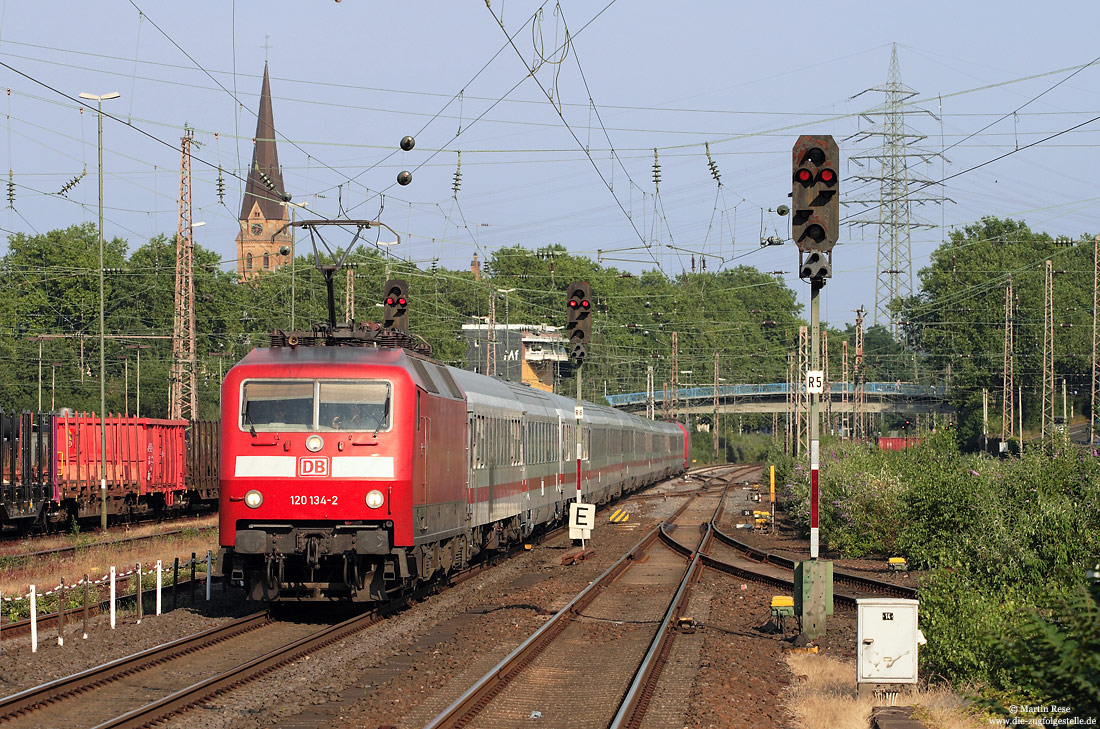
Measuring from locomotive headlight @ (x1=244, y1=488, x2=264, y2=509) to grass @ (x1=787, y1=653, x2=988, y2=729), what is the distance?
6.71 metres

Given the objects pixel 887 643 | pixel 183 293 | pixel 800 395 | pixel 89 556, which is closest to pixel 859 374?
pixel 800 395

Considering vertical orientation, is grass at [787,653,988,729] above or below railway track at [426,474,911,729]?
above

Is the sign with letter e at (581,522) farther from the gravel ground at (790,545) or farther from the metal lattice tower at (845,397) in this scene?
the metal lattice tower at (845,397)

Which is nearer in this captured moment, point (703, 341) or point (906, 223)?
point (906, 223)

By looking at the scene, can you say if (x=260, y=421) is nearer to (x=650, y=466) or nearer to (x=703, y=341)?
(x=650, y=466)

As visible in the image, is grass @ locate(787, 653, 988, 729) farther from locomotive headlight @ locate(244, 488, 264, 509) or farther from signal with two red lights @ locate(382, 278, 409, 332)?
signal with two red lights @ locate(382, 278, 409, 332)

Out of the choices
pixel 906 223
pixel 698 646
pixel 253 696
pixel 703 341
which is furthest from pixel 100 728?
pixel 703 341

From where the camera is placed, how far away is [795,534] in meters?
31.4

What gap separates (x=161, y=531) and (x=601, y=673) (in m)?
23.0

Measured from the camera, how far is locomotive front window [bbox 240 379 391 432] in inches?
596

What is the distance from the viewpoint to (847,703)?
10.5 meters


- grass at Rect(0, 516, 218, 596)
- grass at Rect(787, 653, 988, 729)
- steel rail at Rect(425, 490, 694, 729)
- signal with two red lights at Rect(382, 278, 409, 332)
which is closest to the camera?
grass at Rect(787, 653, 988, 729)

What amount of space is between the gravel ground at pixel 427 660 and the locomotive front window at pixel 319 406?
2620 millimetres

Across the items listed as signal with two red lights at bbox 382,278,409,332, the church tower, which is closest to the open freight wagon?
signal with two red lights at bbox 382,278,409,332
